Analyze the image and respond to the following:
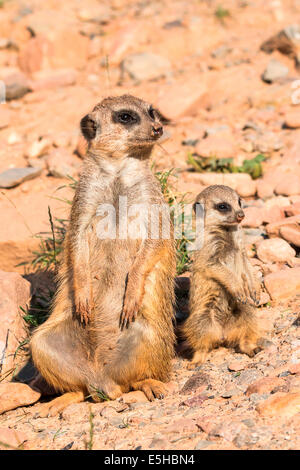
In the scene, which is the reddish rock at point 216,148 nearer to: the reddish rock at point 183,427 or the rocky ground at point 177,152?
the rocky ground at point 177,152

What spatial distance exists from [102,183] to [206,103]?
→ 4.44m

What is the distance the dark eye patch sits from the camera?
396 cm

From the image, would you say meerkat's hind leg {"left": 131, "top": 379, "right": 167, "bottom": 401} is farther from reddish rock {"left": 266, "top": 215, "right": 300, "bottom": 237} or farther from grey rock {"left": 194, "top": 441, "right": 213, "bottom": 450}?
reddish rock {"left": 266, "top": 215, "right": 300, "bottom": 237}

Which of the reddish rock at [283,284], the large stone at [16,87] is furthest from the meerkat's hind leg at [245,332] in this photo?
the large stone at [16,87]

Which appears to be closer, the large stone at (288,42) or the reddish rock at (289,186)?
the reddish rock at (289,186)

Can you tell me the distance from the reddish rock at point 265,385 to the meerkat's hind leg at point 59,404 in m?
1.13

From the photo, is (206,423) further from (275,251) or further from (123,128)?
(275,251)

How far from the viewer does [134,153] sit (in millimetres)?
3982

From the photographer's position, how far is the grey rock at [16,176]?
20.8 feet

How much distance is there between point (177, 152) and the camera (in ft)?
22.6

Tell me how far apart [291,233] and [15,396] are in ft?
8.15

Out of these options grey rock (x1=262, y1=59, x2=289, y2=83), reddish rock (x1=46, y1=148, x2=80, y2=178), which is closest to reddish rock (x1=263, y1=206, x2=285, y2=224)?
reddish rock (x1=46, y1=148, x2=80, y2=178)
